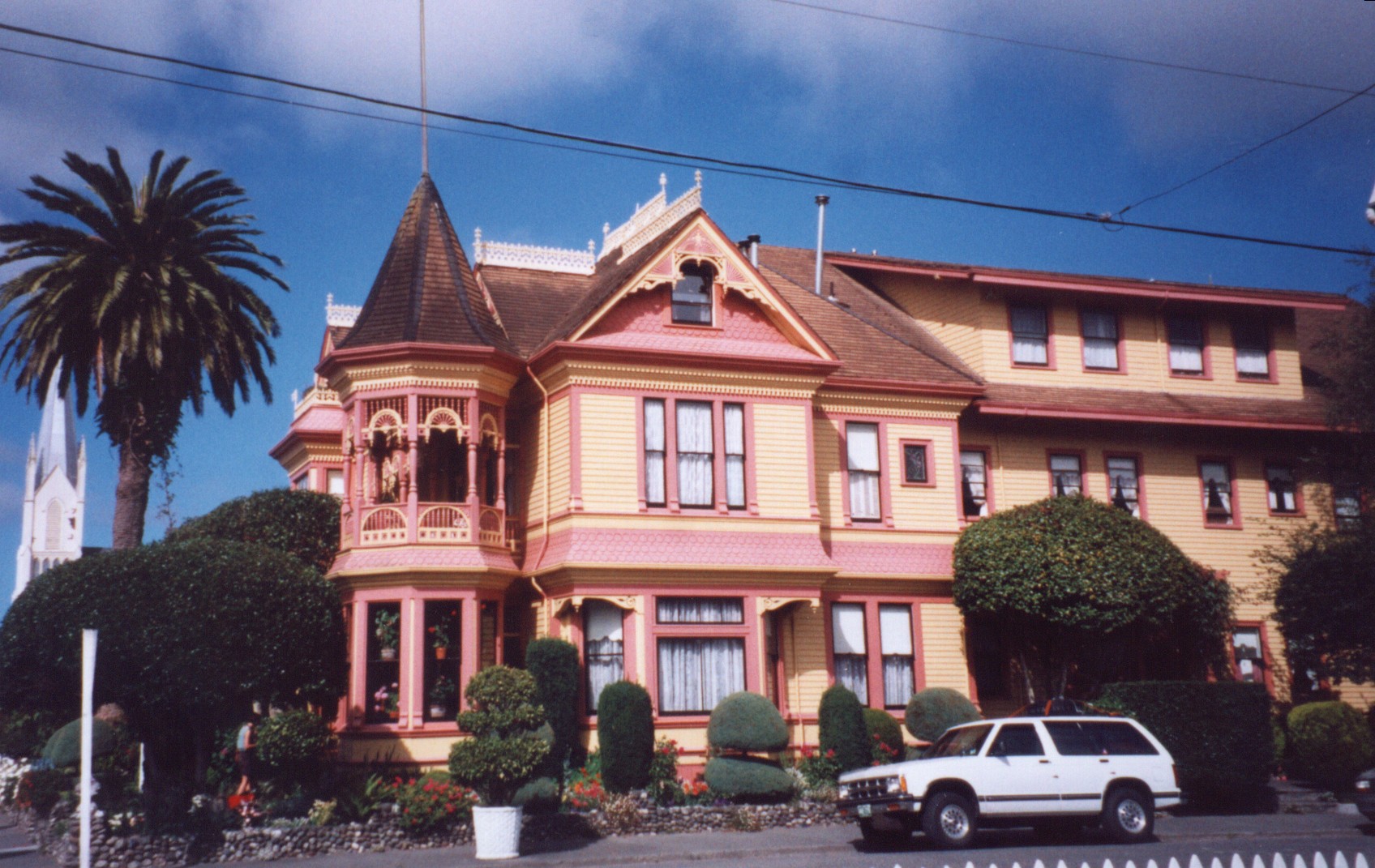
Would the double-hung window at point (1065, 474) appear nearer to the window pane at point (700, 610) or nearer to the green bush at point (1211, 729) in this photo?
the green bush at point (1211, 729)

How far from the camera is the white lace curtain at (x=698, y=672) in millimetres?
24625

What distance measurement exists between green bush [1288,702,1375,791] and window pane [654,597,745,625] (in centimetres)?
1184

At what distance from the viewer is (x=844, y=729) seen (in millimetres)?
23672

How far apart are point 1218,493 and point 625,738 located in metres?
17.1

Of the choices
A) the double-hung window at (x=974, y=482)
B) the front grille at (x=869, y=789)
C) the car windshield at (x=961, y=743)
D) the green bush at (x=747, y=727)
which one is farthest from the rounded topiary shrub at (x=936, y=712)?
the front grille at (x=869, y=789)

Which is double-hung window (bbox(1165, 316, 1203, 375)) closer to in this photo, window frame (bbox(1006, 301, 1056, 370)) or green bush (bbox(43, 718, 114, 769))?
window frame (bbox(1006, 301, 1056, 370))

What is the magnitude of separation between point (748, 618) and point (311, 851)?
372 inches

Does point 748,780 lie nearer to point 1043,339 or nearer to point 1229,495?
point 1043,339

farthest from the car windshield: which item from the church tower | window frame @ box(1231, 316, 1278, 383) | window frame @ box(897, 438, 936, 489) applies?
the church tower

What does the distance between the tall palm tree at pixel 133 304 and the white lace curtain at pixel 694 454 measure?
451 inches

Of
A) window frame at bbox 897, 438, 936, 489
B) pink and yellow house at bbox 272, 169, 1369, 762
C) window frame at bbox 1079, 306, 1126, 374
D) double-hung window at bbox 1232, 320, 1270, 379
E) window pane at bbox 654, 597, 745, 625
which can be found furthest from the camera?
double-hung window at bbox 1232, 320, 1270, 379

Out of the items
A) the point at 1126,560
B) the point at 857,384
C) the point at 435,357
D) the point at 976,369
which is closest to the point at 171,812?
the point at 435,357

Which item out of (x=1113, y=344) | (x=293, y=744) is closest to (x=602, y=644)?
(x=293, y=744)

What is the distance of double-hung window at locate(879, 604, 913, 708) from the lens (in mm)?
27234
